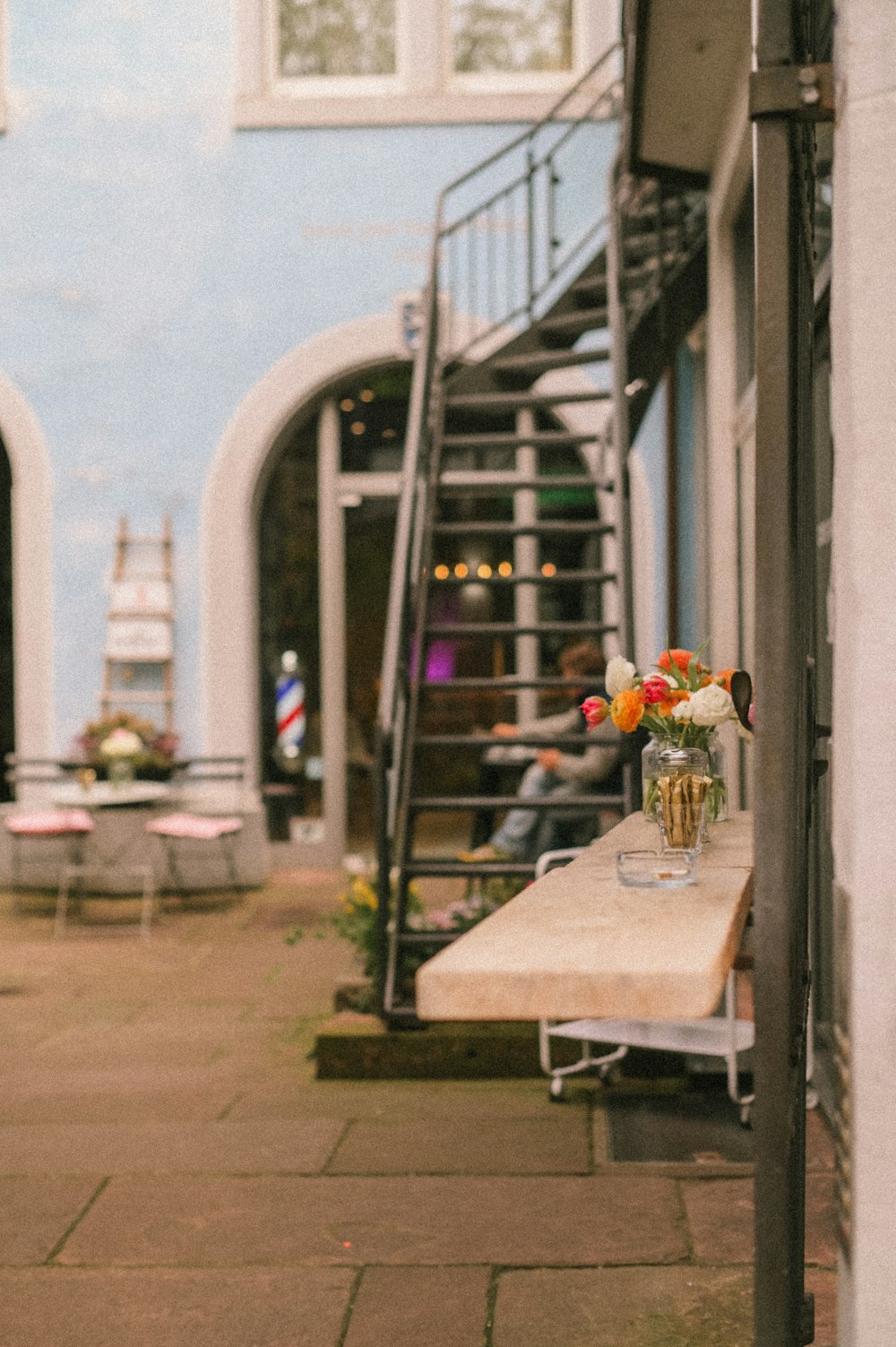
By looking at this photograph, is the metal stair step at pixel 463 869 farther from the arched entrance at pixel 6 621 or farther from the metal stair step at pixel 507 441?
the arched entrance at pixel 6 621

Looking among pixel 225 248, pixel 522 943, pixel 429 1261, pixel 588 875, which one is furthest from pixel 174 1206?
pixel 225 248

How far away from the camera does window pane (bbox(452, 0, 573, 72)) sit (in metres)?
8.66

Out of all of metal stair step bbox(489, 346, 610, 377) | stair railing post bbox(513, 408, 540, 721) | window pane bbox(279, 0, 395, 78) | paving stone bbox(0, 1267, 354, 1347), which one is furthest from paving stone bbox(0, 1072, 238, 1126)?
window pane bbox(279, 0, 395, 78)

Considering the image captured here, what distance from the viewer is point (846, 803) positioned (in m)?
1.97

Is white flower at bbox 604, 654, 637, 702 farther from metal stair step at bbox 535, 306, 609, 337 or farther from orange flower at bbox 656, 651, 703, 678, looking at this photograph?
metal stair step at bbox 535, 306, 609, 337

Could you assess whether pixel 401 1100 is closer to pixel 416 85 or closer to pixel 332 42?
pixel 416 85

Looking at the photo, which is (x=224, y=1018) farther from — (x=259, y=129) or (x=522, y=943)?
(x=259, y=129)

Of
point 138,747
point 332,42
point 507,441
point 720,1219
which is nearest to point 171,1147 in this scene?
point 720,1219

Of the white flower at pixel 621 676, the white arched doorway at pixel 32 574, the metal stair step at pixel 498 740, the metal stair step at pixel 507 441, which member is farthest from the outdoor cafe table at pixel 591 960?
the white arched doorway at pixel 32 574

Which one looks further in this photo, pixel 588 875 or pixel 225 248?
pixel 225 248

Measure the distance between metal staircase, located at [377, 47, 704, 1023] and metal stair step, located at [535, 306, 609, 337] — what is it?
1 cm

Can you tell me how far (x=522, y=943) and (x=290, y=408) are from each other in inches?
279

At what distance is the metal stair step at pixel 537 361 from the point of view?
641 cm

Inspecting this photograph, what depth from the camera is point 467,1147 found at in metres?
3.89
